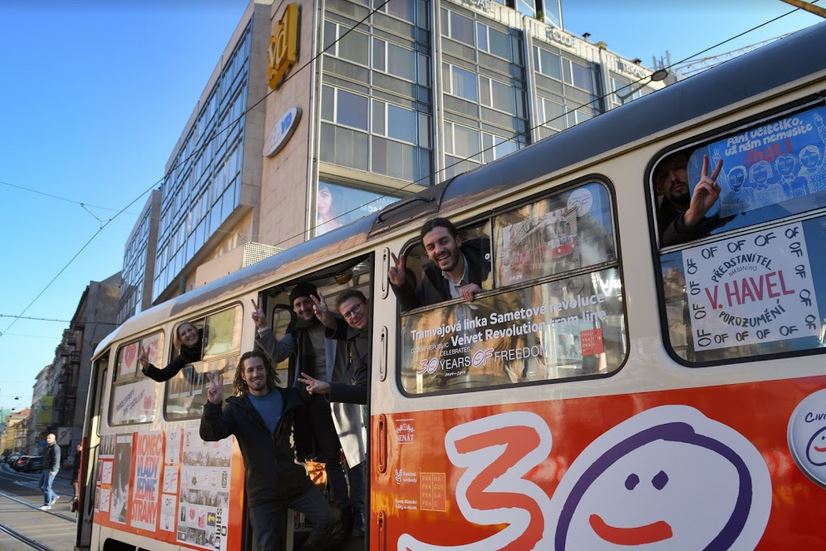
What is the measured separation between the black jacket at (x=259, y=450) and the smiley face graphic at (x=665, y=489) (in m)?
2.18

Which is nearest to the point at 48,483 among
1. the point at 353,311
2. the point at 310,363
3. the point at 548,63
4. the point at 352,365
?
the point at 310,363

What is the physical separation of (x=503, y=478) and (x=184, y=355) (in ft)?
11.3

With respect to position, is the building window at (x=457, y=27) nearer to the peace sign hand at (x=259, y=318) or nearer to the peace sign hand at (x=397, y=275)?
the peace sign hand at (x=259, y=318)

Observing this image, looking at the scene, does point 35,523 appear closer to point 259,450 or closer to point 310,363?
point 310,363

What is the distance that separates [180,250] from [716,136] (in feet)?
96.5

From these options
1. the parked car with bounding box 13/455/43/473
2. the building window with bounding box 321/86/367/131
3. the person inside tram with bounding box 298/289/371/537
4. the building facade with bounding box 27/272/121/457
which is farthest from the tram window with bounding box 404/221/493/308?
the building facade with bounding box 27/272/121/457

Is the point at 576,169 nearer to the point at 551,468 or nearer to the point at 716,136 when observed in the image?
the point at 716,136

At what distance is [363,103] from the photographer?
19797 mm

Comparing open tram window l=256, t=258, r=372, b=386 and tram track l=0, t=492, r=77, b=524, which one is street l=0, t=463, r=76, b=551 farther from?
open tram window l=256, t=258, r=372, b=386

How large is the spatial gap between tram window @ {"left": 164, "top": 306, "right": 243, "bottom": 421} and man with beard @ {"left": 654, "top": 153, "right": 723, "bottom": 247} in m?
3.21

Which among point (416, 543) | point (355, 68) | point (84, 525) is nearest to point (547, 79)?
point (355, 68)

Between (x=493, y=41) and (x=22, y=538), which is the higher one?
(x=493, y=41)

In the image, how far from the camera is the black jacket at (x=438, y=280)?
303cm

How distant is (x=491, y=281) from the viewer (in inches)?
116
